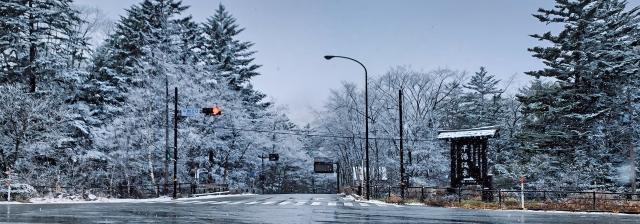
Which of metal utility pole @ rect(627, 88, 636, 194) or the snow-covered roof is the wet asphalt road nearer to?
the snow-covered roof

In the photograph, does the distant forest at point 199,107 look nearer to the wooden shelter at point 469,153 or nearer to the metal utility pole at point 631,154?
the metal utility pole at point 631,154

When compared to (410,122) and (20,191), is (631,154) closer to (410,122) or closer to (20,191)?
(410,122)

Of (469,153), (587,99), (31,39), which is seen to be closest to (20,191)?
(31,39)

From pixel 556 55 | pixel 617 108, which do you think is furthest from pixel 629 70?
pixel 556 55

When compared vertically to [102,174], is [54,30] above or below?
above

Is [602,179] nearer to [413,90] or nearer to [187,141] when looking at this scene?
[413,90]

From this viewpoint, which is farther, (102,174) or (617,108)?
(102,174)

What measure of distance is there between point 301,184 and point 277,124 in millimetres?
34000

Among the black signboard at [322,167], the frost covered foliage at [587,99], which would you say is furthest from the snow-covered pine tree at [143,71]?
the frost covered foliage at [587,99]

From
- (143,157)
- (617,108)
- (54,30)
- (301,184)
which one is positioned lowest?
(301,184)

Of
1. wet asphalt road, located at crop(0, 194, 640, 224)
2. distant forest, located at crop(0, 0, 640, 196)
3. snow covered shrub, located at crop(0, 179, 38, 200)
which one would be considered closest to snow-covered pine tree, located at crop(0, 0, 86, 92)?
distant forest, located at crop(0, 0, 640, 196)

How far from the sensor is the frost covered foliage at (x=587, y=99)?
31.6 metres

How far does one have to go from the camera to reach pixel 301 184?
90.4 metres

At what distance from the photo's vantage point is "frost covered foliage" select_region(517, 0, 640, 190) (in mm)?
31609
